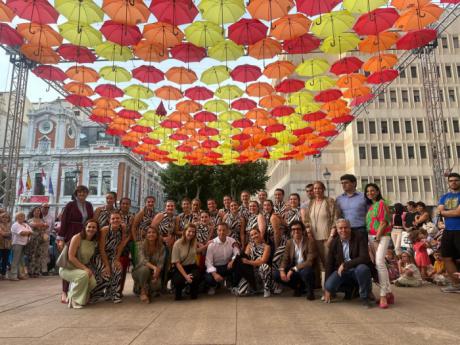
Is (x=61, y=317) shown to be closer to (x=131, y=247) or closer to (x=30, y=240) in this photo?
(x=131, y=247)

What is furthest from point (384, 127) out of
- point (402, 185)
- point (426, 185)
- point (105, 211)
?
point (105, 211)

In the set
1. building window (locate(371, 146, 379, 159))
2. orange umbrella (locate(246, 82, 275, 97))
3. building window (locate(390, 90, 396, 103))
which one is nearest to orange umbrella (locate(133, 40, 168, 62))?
orange umbrella (locate(246, 82, 275, 97))

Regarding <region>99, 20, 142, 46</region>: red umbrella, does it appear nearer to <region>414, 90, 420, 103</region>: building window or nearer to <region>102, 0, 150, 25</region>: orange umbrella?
<region>102, 0, 150, 25</region>: orange umbrella

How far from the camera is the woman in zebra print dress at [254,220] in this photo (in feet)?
19.7

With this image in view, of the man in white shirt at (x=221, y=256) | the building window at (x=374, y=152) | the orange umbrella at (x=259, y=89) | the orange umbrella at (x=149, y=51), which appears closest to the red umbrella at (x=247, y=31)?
the orange umbrella at (x=149, y=51)

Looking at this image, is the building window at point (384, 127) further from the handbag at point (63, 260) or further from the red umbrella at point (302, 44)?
the handbag at point (63, 260)

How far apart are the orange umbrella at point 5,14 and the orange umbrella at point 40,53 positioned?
1.01m

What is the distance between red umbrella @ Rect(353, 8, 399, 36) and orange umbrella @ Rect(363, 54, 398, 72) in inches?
55.3

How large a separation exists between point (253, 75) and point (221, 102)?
177 centimetres

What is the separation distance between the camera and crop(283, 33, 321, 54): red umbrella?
7469 millimetres

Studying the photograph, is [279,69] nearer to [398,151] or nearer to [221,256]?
[221,256]

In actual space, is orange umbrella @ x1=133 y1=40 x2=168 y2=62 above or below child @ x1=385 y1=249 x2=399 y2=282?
above

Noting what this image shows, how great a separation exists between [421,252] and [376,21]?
5102mm

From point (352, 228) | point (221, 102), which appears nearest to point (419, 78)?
Result: point (221, 102)
